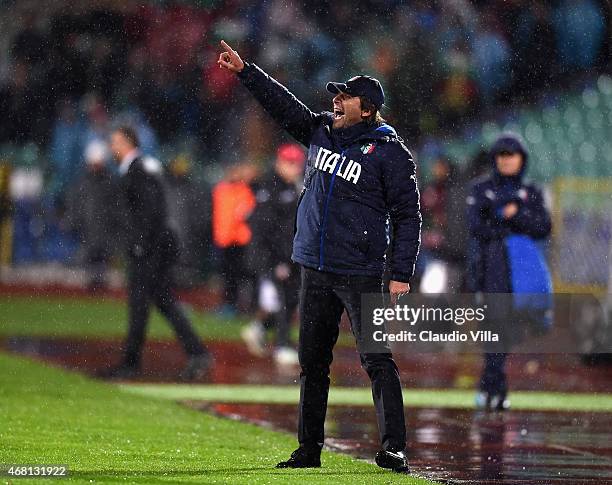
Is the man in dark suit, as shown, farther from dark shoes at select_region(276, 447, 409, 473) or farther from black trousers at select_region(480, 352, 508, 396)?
dark shoes at select_region(276, 447, 409, 473)

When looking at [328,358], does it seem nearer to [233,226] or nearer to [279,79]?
[233,226]

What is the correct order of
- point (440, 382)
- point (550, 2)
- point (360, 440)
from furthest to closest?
1. point (550, 2)
2. point (440, 382)
3. point (360, 440)

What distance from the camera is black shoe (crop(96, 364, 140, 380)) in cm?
1639

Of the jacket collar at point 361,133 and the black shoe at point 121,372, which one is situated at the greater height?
the jacket collar at point 361,133

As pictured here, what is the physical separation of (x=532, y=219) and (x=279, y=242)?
213 inches

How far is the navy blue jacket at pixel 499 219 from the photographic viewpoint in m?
14.1

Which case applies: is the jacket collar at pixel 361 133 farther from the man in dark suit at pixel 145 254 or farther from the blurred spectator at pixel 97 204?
the blurred spectator at pixel 97 204

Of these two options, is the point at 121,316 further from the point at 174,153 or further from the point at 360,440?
the point at 360,440

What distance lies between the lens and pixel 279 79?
25391 millimetres

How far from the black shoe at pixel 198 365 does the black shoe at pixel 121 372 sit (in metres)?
0.40

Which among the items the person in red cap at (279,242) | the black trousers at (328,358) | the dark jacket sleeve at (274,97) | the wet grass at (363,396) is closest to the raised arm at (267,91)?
the dark jacket sleeve at (274,97)

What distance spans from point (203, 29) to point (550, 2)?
186 inches

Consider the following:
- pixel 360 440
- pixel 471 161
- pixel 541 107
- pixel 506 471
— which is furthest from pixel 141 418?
pixel 541 107

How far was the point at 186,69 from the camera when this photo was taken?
27469mm
